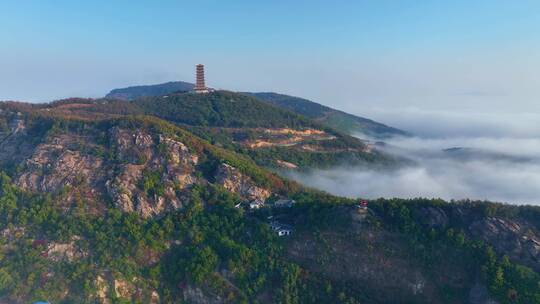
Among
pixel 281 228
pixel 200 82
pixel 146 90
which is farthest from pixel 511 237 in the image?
pixel 146 90

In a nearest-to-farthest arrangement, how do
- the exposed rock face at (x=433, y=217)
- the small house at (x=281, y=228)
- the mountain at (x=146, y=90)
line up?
1. the exposed rock face at (x=433, y=217)
2. the small house at (x=281, y=228)
3. the mountain at (x=146, y=90)

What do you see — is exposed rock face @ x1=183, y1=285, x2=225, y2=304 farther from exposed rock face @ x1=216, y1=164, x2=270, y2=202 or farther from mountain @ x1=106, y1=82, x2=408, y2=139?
mountain @ x1=106, y1=82, x2=408, y2=139

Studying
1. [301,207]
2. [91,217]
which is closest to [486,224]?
[301,207]

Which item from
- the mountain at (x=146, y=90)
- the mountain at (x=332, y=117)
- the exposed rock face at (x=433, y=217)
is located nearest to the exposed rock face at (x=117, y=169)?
the exposed rock face at (x=433, y=217)

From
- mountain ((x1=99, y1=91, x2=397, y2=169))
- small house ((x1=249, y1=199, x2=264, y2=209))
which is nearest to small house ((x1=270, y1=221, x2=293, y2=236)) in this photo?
small house ((x1=249, y1=199, x2=264, y2=209))

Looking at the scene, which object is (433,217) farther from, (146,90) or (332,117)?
(146,90)

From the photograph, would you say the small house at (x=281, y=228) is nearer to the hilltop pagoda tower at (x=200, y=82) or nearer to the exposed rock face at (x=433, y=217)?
the exposed rock face at (x=433, y=217)
